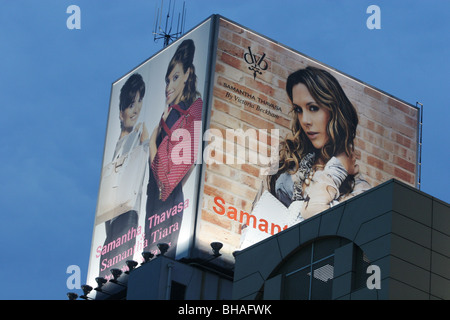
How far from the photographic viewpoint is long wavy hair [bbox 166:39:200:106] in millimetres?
66062

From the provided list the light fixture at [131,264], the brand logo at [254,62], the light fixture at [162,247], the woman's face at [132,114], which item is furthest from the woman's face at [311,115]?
the light fixture at [131,264]

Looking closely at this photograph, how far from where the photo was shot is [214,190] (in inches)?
2485

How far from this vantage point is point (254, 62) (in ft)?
221

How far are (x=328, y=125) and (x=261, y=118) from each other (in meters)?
4.77

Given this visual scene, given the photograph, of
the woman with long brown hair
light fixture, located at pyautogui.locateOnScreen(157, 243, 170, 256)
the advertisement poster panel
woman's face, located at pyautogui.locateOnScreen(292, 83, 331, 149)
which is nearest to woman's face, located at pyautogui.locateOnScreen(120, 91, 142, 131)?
the advertisement poster panel

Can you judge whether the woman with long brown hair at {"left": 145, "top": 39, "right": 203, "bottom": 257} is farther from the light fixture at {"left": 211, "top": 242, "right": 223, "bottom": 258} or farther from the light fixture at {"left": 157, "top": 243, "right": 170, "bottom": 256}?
the light fixture at {"left": 211, "top": 242, "right": 223, "bottom": 258}

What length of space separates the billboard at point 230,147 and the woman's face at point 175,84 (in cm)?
9

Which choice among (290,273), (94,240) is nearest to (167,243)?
(94,240)

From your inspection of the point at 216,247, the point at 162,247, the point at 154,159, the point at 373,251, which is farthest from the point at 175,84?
the point at 373,251

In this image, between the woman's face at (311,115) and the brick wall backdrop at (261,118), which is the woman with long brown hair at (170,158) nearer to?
the brick wall backdrop at (261,118)

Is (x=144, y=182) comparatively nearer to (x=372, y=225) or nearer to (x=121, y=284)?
(x=121, y=284)

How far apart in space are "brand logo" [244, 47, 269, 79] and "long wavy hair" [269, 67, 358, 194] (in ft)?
6.38
